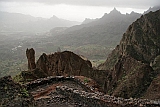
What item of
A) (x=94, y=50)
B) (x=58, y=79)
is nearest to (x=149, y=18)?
(x=58, y=79)

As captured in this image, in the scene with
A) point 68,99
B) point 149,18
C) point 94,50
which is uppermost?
point 149,18

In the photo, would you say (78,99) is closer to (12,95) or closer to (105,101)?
(105,101)

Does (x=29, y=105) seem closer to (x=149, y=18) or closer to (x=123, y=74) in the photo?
(x=123, y=74)

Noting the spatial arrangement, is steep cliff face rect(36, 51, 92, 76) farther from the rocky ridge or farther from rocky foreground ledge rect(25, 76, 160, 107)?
rocky foreground ledge rect(25, 76, 160, 107)

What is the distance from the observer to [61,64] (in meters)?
47.6

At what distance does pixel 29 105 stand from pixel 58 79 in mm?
8155

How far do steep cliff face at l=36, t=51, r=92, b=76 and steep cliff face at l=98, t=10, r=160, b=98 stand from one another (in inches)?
254

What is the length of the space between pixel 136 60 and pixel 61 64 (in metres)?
14.5

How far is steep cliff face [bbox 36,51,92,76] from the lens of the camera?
46.8m

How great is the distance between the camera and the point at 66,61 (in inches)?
1885

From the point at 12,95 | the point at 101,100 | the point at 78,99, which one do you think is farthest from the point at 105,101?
the point at 12,95

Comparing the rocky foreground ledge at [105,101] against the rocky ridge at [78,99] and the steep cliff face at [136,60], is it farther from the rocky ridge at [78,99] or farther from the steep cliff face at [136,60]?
the steep cliff face at [136,60]

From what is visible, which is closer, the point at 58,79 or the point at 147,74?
the point at 58,79

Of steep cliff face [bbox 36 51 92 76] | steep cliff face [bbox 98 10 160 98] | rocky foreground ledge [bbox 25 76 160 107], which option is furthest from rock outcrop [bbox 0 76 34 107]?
steep cliff face [bbox 36 51 92 76]
